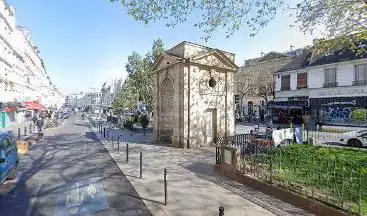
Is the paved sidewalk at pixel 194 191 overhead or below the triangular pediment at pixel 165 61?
below

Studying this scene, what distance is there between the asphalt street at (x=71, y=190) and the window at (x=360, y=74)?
25.7 meters

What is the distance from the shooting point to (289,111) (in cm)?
3547

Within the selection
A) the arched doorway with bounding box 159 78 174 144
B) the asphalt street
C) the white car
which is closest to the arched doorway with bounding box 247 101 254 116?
the white car

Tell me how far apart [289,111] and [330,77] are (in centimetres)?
721

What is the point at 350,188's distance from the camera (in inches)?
247

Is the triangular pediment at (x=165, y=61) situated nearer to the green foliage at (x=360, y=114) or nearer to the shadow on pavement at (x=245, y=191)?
the shadow on pavement at (x=245, y=191)

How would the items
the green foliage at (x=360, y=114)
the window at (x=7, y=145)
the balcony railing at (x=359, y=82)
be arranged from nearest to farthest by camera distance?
the window at (x=7, y=145) → the green foliage at (x=360, y=114) → the balcony railing at (x=359, y=82)

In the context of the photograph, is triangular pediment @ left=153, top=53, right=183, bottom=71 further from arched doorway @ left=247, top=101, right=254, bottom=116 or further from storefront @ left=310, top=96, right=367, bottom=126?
arched doorway @ left=247, top=101, right=254, bottom=116

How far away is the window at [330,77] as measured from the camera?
29.4 m

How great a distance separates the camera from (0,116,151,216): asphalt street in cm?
714

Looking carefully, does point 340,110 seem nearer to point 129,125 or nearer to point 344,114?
point 344,114

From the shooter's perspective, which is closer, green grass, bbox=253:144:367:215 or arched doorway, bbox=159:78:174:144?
green grass, bbox=253:144:367:215

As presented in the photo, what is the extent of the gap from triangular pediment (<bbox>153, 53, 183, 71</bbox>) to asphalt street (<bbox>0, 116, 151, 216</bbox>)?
24.0ft

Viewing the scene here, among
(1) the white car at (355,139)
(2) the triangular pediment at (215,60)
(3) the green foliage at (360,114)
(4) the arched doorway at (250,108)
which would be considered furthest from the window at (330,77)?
(4) the arched doorway at (250,108)
